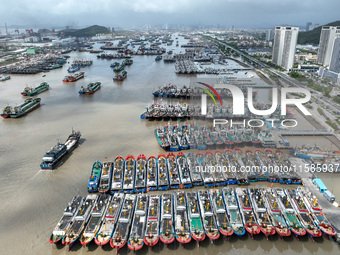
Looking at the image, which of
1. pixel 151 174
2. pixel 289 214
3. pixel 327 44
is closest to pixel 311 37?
pixel 327 44

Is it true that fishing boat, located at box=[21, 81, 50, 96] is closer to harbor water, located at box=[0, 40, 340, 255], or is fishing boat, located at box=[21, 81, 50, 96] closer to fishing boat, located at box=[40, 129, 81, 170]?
harbor water, located at box=[0, 40, 340, 255]

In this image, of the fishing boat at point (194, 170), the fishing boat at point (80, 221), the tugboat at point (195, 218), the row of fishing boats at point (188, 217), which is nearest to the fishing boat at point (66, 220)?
the row of fishing boats at point (188, 217)

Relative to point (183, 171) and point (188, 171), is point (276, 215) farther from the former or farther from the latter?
point (183, 171)

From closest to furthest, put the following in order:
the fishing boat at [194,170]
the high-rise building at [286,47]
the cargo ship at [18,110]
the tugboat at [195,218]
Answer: the tugboat at [195,218] < the fishing boat at [194,170] < the cargo ship at [18,110] < the high-rise building at [286,47]

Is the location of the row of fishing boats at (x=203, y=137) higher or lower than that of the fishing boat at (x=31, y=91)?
lower

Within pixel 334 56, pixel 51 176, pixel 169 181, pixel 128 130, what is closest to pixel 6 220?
pixel 51 176

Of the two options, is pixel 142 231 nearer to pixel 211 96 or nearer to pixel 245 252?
pixel 245 252

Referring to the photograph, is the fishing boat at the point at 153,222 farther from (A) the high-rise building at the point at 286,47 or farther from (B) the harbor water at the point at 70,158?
(A) the high-rise building at the point at 286,47
